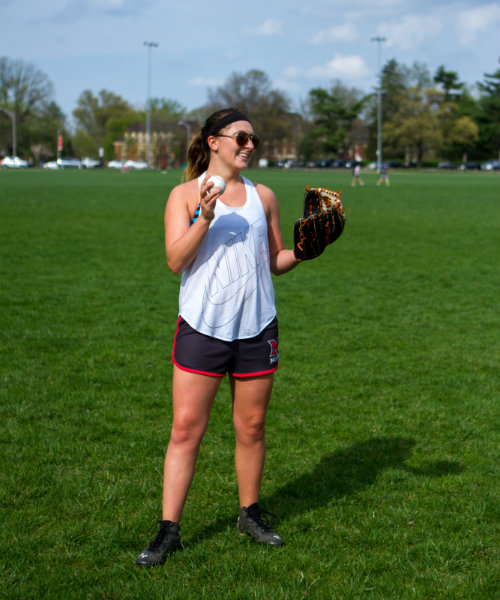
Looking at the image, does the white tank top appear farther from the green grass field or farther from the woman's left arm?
the green grass field

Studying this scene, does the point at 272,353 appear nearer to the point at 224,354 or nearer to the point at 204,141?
the point at 224,354

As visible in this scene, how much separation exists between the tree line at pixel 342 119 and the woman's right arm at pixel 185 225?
8937 cm

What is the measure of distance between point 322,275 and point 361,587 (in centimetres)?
844

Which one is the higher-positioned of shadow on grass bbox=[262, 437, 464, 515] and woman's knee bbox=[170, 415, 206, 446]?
woman's knee bbox=[170, 415, 206, 446]

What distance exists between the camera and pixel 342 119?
11125 centimetres

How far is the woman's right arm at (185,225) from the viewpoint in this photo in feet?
9.31

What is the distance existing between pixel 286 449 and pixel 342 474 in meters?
0.48

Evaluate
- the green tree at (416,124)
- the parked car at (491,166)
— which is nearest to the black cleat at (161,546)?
the parked car at (491,166)

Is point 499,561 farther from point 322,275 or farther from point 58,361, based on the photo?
point 322,275

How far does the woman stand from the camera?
3.11 metres

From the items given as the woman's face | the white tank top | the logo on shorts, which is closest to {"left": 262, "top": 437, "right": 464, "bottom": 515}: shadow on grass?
the logo on shorts

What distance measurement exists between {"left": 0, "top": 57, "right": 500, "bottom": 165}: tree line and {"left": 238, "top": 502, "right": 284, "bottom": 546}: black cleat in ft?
293

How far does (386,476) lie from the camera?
4.20m

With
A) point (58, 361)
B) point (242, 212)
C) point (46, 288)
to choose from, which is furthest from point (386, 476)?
point (46, 288)
